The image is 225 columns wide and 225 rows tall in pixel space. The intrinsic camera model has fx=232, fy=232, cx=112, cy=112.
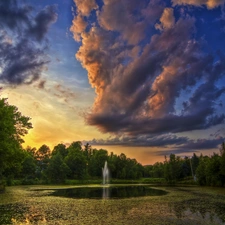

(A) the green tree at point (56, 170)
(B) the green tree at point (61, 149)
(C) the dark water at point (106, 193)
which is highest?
(B) the green tree at point (61, 149)

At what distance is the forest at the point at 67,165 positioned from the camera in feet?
136

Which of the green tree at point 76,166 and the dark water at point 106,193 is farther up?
the green tree at point 76,166

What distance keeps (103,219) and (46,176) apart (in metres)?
76.2

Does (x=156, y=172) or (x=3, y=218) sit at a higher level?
(x=156, y=172)

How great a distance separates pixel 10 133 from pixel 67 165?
64148 mm

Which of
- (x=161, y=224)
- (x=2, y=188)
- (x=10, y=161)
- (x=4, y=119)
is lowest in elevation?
(x=161, y=224)

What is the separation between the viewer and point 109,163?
4970 inches

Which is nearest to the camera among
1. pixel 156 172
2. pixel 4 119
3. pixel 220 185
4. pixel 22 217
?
pixel 22 217

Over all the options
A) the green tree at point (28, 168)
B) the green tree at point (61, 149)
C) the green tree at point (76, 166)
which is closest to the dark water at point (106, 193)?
the green tree at point (28, 168)

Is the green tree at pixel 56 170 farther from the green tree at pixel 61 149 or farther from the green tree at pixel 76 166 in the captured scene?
the green tree at pixel 61 149

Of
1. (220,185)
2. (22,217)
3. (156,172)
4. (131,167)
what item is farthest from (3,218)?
(156,172)

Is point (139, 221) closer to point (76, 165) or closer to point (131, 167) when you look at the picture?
point (76, 165)

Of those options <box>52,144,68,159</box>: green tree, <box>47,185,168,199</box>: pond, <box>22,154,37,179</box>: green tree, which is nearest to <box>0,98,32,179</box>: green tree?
<box>47,185,168,199</box>: pond

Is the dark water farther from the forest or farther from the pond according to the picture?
the forest
